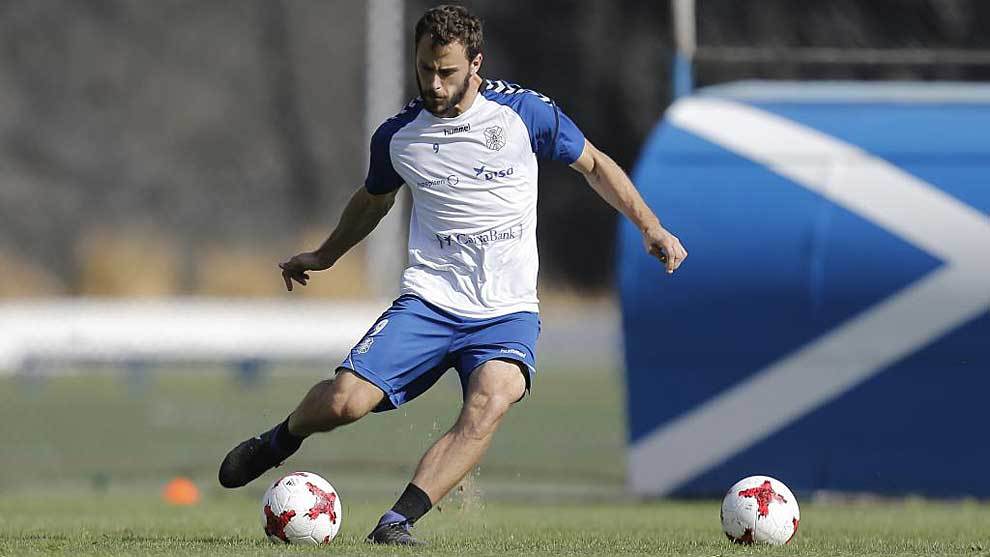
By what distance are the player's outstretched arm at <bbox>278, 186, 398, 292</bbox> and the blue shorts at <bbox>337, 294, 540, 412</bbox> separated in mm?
497

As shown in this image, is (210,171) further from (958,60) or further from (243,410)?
(958,60)

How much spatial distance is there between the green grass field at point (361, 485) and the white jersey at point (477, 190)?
2.72 ft

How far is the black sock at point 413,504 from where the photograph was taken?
7457mm

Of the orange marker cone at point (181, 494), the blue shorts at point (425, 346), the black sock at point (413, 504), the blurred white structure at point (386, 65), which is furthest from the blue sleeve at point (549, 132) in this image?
the blurred white structure at point (386, 65)

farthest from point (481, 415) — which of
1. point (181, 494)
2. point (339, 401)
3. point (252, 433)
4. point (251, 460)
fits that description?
point (252, 433)

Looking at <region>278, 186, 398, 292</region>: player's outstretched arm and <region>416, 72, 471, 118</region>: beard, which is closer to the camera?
<region>416, 72, 471, 118</region>: beard

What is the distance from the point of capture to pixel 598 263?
30859 millimetres

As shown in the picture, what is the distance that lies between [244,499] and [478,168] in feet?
15.9

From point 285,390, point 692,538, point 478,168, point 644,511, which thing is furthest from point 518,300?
point 285,390

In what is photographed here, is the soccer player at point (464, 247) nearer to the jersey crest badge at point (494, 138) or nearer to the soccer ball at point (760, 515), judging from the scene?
the jersey crest badge at point (494, 138)

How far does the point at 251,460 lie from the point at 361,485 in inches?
188

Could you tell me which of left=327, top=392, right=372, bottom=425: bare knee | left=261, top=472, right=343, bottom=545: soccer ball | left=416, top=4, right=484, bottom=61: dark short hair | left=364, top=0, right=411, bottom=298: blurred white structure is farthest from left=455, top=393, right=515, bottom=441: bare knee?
left=364, top=0, right=411, bottom=298: blurred white structure

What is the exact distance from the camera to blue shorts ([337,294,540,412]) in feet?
25.5

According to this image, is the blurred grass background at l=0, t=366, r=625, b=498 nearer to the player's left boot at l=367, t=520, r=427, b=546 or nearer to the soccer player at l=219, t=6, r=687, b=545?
the soccer player at l=219, t=6, r=687, b=545
